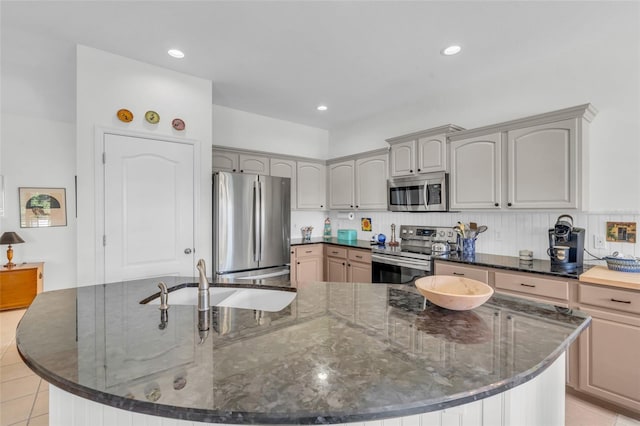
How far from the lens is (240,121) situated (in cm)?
418

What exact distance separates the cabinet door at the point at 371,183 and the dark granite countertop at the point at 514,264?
122cm

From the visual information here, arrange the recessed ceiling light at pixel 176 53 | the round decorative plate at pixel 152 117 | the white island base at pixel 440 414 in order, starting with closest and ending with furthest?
the white island base at pixel 440 414 < the recessed ceiling light at pixel 176 53 < the round decorative plate at pixel 152 117

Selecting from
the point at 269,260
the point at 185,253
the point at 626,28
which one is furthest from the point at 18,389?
the point at 626,28

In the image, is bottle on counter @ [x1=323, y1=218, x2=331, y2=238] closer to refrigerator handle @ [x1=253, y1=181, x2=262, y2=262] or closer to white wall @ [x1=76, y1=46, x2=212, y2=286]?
refrigerator handle @ [x1=253, y1=181, x2=262, y2=262]

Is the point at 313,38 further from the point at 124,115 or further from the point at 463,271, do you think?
the point at 463,271

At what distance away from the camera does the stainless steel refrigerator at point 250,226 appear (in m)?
3.11

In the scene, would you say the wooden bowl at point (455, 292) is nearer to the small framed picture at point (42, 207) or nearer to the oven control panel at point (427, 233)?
the oven control panel at point (427, 233)

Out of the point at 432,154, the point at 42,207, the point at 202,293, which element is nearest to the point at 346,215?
the point at 432,154

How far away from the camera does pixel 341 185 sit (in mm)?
4480

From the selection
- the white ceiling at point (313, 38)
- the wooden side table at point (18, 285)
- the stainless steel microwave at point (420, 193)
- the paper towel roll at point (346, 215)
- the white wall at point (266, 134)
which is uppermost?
the white ceiling at point (313, 38)

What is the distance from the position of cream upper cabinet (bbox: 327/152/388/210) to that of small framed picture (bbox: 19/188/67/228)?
4152 mm

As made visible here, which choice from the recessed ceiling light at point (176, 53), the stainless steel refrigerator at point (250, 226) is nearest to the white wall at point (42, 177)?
the stainless steel refrigerator at point (250, 226)

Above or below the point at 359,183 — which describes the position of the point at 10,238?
below

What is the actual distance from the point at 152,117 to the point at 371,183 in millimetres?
2616
